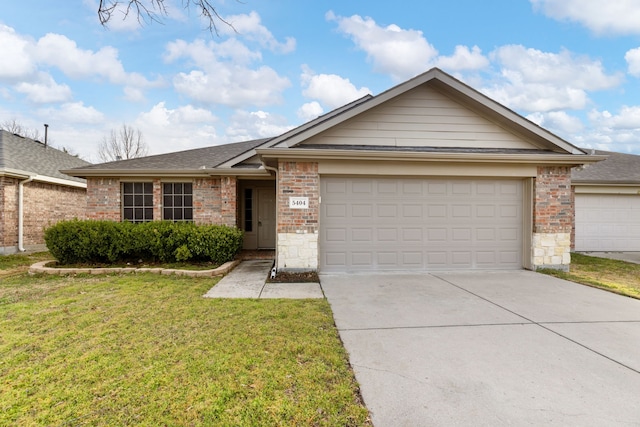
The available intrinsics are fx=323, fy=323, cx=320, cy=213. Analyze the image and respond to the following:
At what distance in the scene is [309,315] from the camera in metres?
4.57

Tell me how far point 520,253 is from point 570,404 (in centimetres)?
637

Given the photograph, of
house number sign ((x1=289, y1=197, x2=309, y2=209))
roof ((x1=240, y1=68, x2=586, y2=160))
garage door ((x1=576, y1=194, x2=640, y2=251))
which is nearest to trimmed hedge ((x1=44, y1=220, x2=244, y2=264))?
house number sign ((x1=289, y1=197, x2=309, y2=209))

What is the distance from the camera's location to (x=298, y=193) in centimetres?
734

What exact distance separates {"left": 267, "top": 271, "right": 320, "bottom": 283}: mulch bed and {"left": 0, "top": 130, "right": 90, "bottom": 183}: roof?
1025cm

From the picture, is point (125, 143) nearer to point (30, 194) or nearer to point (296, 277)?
point (30, 194)

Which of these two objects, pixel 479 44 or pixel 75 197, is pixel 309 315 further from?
pixel 75 197

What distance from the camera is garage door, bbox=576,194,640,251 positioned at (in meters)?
11.8

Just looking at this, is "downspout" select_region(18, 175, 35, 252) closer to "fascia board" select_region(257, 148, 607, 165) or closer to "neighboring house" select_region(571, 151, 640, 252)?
"fascia board" select_region(257, 148, 607, 165)

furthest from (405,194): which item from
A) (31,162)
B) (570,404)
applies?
(31,162)

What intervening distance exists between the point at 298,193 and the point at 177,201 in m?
5.44

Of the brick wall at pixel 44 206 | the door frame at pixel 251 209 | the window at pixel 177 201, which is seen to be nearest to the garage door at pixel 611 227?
the door frame at pixel 251 209

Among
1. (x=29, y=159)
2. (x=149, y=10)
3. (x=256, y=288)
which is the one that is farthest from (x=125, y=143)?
(x=149, y=10)

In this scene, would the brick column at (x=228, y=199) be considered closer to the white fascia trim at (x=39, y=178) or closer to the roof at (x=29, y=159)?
the roof at (x=29, y=159)

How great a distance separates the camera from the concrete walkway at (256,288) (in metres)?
5.69
